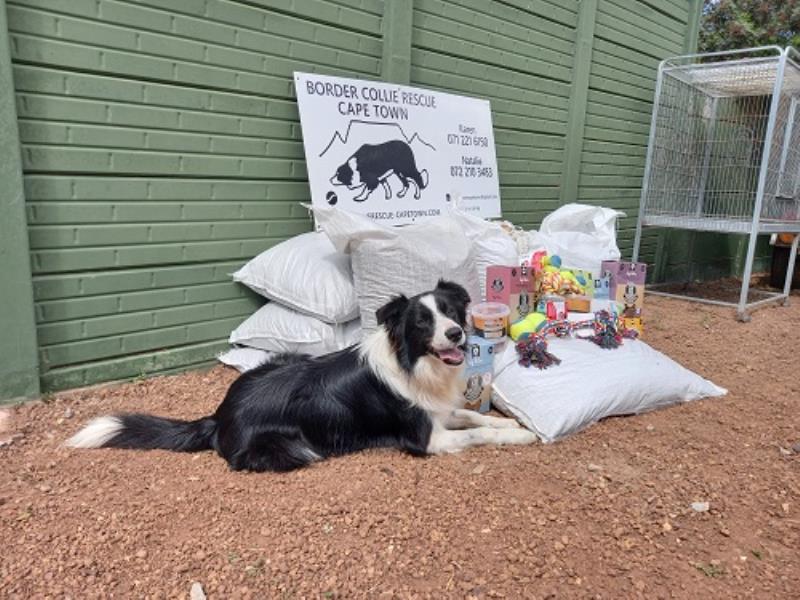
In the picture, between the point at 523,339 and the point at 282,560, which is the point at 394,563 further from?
the point at 523,339

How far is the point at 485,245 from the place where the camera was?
12.2ft

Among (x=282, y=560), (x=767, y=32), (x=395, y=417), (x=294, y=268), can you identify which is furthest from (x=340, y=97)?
(x=767, y=32)

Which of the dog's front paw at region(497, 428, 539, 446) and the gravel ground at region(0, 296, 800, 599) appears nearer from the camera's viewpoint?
the gravel ground at region(0, 296, 800, 599)

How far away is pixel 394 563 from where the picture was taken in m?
1.84

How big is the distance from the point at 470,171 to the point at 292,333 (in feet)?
7.51

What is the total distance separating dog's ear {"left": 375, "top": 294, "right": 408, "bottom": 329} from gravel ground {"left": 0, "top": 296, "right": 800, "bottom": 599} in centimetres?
62

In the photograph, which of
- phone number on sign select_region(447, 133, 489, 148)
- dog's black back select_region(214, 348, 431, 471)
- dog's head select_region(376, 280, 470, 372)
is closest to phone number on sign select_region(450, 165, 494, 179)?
phone number on sign select_region(447, 133, 489, 148)

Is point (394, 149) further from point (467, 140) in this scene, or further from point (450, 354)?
point (450, 354)

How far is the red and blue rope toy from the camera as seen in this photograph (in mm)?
3027

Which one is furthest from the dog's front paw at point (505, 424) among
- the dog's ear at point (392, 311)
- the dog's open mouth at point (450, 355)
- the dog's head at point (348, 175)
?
the dog's head at point (348, 175)

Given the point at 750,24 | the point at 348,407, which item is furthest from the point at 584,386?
the point at 750,24

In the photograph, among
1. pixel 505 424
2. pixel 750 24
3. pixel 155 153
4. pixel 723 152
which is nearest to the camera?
pixel 505 424

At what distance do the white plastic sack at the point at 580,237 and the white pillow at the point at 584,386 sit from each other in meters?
1.11

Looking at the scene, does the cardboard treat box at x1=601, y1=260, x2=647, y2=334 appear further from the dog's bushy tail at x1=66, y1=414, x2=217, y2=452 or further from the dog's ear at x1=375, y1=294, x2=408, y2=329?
the dog's bushy tail at x1=66, y1=414, x2=217, y2=452
